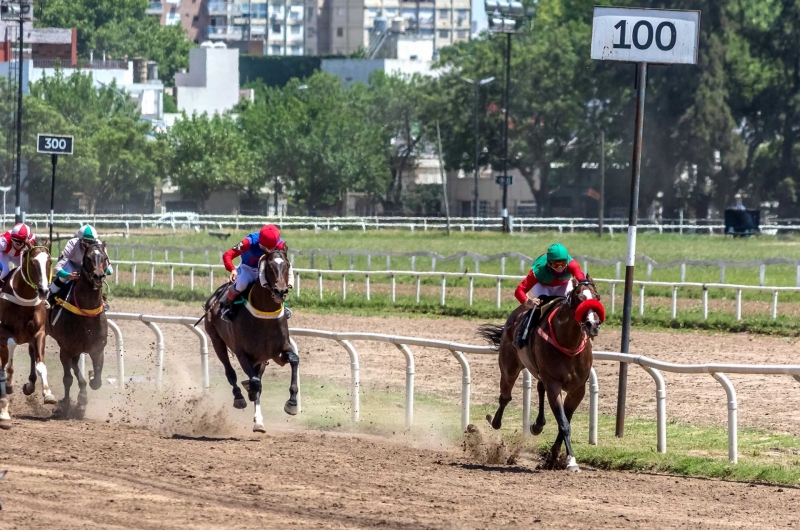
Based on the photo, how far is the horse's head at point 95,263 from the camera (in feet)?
39.2

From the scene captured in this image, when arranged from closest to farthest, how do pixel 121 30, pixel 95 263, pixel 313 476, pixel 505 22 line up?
pixel 313 476 → pixel 95 263 → pixel 505 22 → pixel 121 30

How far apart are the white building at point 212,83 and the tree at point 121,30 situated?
21467 millimetres

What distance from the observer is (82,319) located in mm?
12359

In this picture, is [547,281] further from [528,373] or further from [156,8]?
[156,8]

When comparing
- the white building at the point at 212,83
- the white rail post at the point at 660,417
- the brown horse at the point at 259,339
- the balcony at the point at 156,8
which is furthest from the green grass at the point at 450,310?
the balcony at the point at 156,8

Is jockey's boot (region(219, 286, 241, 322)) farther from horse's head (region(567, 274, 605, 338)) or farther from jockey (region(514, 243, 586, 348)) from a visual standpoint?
horse's head (region(567, 274, 605, 338))

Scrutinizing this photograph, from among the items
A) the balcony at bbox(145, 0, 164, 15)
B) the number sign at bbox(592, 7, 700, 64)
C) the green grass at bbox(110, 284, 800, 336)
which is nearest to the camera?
the number sign at bbox(592, 7, 700, 64)

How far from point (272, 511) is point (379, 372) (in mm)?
8199

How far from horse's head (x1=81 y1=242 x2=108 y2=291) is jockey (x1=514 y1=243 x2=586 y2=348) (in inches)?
155

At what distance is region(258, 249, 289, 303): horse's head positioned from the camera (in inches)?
434

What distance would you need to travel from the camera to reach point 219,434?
11633 millimetres

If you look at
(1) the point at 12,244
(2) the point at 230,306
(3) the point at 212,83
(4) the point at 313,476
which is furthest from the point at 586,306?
(3) the point at 212,83

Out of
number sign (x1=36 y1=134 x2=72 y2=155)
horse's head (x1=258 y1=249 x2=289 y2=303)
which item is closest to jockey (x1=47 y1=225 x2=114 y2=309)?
horse's head (x1=258 y1=249 x2=289 y2=303)

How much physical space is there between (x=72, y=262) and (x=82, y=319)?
21.5 inches
